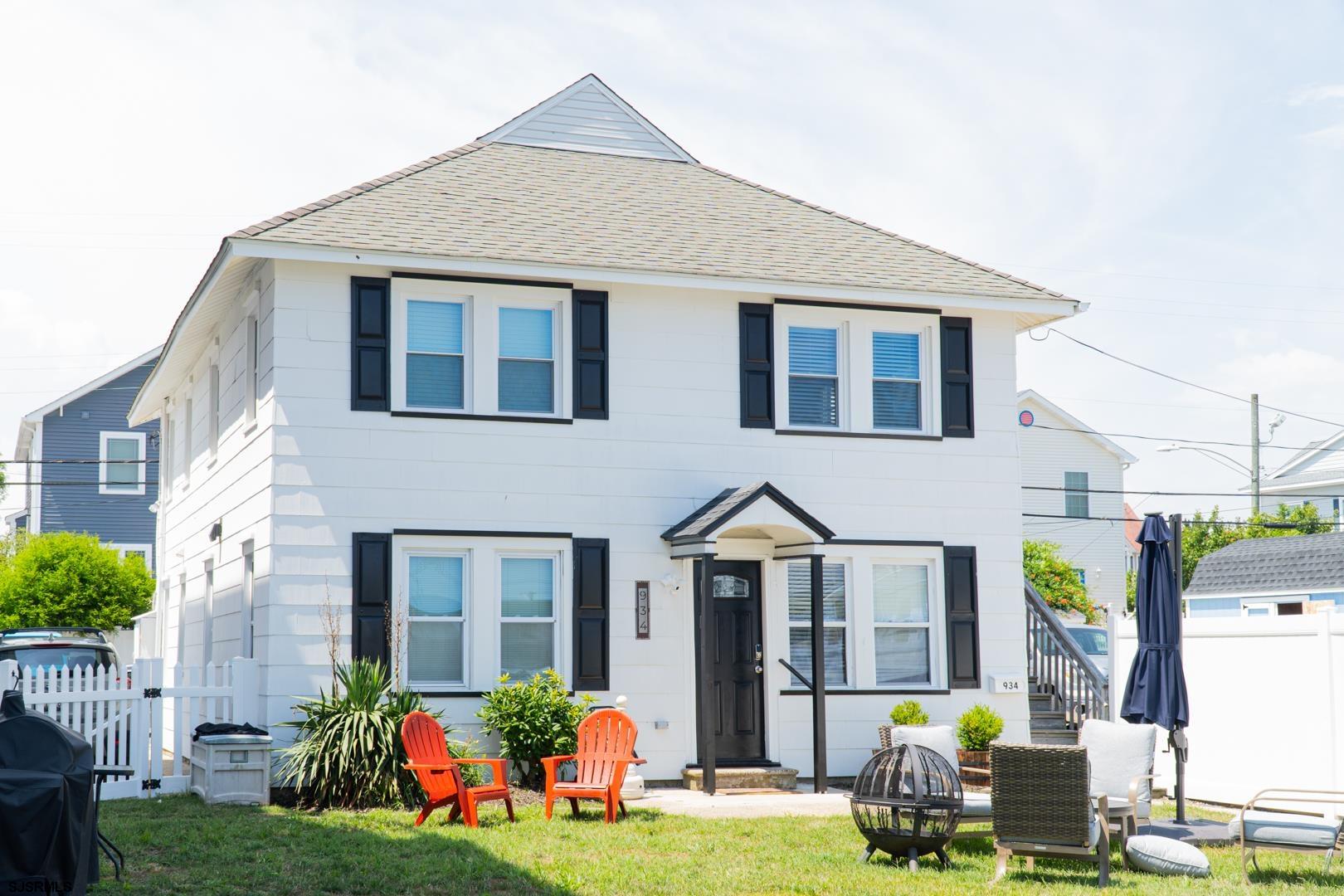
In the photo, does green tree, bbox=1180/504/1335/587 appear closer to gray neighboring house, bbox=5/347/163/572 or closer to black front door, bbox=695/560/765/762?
black front door, bbox=695/560/765/762

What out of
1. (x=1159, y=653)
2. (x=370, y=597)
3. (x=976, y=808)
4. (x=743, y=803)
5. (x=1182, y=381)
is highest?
(x=1182, y=381)

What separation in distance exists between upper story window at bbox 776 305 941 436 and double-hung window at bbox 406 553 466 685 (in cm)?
432

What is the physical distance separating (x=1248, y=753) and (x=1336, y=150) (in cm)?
1240

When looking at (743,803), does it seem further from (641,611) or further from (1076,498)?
(1076,498)

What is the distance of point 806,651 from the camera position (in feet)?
53.3

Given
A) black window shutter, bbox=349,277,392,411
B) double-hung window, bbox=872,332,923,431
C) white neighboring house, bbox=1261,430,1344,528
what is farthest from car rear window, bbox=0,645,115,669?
white neighboring house, bbox=1261,430,1344,528

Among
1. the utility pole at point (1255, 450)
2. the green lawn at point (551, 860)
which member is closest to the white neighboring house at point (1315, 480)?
the utility pole at point (1255, 450)

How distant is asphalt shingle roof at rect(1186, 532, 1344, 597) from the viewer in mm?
29359

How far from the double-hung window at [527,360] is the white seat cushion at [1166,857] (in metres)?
7.78

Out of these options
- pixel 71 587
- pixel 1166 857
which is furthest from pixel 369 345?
pixel 71 587

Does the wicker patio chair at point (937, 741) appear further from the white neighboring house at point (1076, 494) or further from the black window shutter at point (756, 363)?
the white neighboring house at point (1076, 494)

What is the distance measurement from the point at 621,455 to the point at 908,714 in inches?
171

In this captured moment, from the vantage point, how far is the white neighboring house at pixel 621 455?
47.9ft

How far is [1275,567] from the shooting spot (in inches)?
1220
